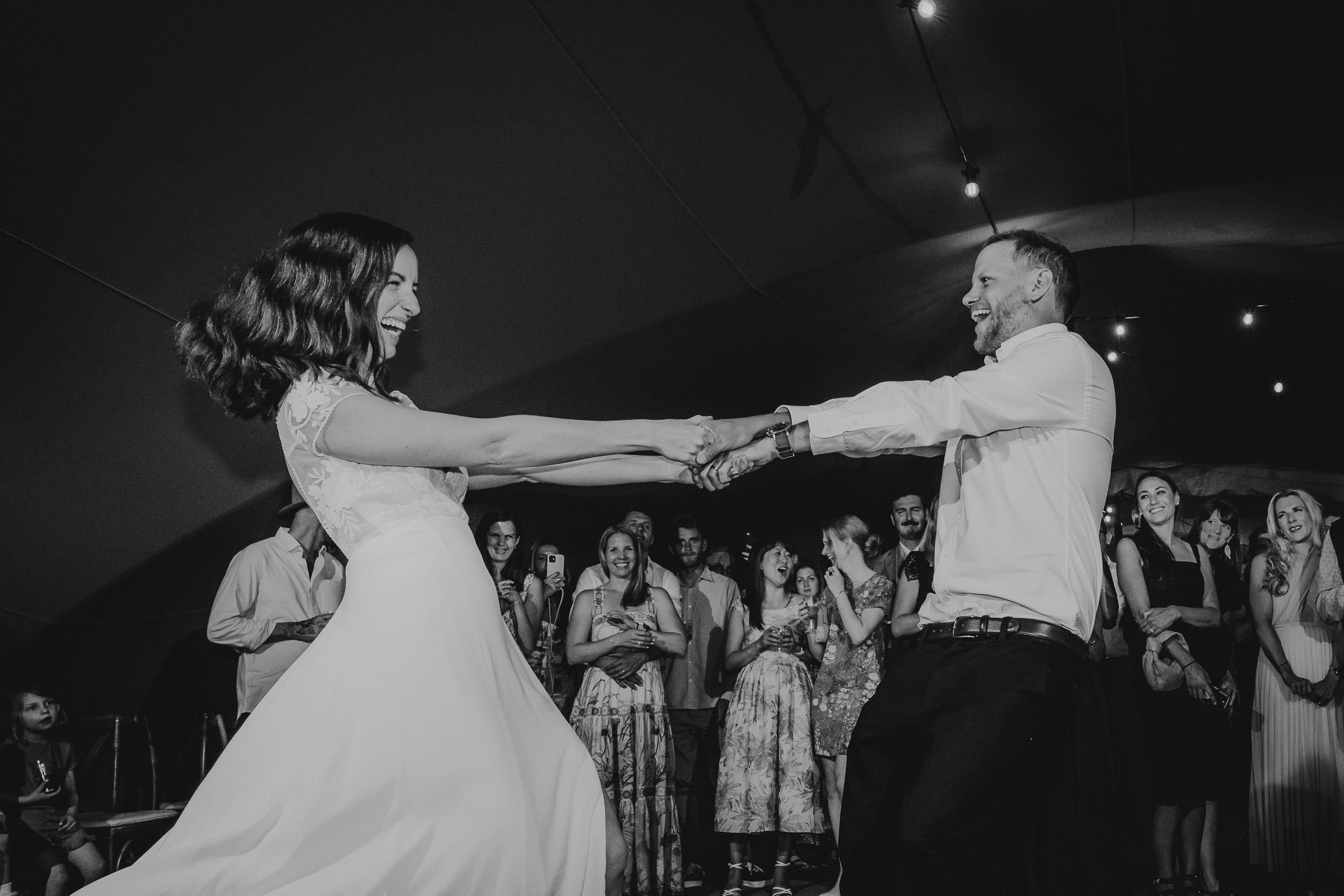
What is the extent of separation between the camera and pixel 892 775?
2230 mm

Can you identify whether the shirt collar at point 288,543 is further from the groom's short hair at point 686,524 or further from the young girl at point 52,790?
the groom's short hair at point 686,524

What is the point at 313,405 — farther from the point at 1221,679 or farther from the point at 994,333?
the point at 1221,679

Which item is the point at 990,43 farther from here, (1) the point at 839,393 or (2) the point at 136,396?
(2) the point at 136,396

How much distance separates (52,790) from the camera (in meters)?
3.61

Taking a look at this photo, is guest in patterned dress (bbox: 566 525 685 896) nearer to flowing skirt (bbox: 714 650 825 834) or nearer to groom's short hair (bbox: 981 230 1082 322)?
flowing skirt (bbox: 714 650 825 834)

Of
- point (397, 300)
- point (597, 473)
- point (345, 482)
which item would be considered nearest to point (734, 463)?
point (597, 473)

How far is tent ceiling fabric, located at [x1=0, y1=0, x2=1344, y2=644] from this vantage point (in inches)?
136

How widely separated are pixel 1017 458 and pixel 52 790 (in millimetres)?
3477

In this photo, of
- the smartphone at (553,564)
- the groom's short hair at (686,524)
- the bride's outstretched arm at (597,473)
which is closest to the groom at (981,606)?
the bride's outstretched arm at (597,473)

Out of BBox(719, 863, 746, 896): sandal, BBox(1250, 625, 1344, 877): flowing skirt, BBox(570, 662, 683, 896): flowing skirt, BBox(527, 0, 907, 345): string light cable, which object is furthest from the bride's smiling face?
BBox(1250, 625, 1344, 877): flowing skirt

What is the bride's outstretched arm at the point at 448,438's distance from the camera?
1621mm

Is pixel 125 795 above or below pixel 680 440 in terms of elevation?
below

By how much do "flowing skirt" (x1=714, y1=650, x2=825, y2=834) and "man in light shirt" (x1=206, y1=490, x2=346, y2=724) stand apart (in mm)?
1879

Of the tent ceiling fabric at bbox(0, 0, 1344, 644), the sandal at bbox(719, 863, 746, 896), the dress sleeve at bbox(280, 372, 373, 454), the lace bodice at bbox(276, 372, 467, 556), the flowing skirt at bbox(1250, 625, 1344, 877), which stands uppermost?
the tent ceiling fabric at bbox(0, 0, 1344, 644)
